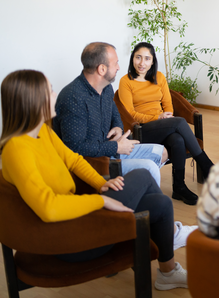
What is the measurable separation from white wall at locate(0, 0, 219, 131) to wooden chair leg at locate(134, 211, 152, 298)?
3.09 metres

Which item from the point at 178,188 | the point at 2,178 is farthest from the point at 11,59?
the point at 2,178

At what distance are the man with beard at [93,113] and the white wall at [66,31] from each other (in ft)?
6.68

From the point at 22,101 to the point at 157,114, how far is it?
193 centimetres

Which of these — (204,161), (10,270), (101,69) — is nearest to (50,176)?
(10,270)

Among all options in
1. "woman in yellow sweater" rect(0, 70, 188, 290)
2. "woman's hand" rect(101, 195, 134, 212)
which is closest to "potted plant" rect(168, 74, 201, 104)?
"woman in yellow sweater" rect(0, 70, 188, 290)

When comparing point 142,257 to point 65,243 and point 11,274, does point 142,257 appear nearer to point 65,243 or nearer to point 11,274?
point 65,243

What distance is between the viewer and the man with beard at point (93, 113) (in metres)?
1.93

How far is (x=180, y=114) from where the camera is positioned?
307cm

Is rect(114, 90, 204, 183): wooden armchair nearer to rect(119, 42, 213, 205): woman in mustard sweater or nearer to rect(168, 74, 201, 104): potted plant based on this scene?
rect(119, 42, 213, 205): woman in mustard sweater

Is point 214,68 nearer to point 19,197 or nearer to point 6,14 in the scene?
point 6,14

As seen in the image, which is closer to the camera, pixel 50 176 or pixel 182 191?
pixel 50 176

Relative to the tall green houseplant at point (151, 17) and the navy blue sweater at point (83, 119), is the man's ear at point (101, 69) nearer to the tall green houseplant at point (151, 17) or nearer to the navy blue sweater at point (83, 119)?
the navy blue sweater at point (83, 119)

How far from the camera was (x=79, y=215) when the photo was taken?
1189 mm

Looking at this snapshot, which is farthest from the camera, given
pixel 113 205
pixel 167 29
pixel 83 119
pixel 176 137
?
pixel 167 29
